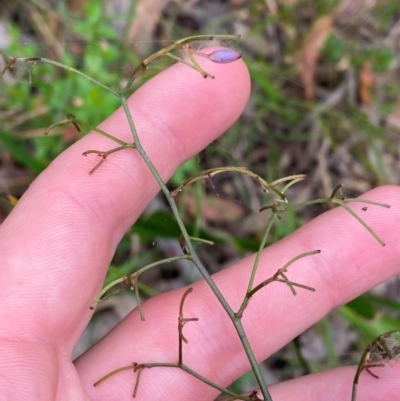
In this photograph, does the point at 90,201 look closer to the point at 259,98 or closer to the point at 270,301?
the point at 270,301

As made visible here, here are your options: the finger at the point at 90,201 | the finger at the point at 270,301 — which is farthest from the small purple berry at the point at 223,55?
the finger at the point at 270,301

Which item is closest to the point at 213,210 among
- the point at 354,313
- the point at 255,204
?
the point at 255,204

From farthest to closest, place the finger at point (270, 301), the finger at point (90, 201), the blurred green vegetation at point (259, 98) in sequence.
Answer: the blurred green vegetation at point (259, 98) < the finger at point (270, 301) < the finger at point (90, 201)

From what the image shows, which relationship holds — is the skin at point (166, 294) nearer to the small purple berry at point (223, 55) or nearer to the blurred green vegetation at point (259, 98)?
the small purple berry at point (223, 55)

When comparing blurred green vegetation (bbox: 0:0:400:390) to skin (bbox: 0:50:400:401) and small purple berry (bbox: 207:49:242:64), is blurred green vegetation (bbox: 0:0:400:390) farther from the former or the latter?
small purple berry (bbox: 207:49:242:64)

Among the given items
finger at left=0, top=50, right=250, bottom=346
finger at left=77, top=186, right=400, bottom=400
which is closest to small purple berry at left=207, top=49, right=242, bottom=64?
finger at left=0, top=50, right=250, bottom=346

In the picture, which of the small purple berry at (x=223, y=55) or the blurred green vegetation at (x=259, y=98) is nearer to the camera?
the small purple berry at (x=223, y=55)
